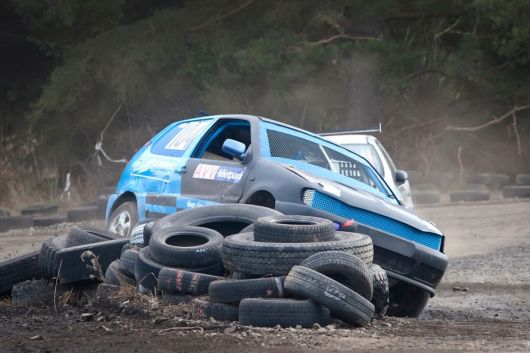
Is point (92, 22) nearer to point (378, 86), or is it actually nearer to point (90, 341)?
point (378, 86)

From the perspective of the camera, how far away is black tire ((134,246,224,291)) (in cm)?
750

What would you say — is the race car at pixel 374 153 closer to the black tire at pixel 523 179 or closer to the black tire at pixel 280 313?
the black tire at pixel 280 313

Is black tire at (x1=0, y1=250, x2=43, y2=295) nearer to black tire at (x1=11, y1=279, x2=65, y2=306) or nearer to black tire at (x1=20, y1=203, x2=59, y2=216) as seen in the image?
black tire at (x1=11, y1=279, x2=65, y2=306)

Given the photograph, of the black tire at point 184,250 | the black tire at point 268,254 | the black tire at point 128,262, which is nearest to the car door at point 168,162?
the black tire at point 128,262

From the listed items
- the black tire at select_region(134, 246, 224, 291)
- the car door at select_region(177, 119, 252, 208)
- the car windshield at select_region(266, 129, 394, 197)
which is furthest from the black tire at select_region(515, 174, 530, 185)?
the black tire at select_region(134, 246, 224, 291)

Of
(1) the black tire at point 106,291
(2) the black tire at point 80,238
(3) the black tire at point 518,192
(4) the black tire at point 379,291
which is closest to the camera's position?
(4) the black tire at point 379,291

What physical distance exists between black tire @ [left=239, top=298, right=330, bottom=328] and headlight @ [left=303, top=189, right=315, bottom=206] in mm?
2382

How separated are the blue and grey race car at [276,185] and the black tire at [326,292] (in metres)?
1.96

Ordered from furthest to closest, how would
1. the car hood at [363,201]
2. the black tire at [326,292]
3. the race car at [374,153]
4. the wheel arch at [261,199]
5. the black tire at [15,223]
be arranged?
the black tire at [15,223] → the race car at [374,153] → the wheel arch at [261,199] → the car hood at [363,201] → the black tire at [326,292]

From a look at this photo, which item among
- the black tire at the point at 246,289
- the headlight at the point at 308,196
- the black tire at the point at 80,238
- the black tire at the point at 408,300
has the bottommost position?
the black tire at the point at 408,300

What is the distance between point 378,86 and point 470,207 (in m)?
5.60

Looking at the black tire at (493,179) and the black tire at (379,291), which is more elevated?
the black tire at (379,291)

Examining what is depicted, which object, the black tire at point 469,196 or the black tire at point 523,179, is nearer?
the black tire at point 469,196

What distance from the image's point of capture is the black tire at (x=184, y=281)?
7188 millimetres
